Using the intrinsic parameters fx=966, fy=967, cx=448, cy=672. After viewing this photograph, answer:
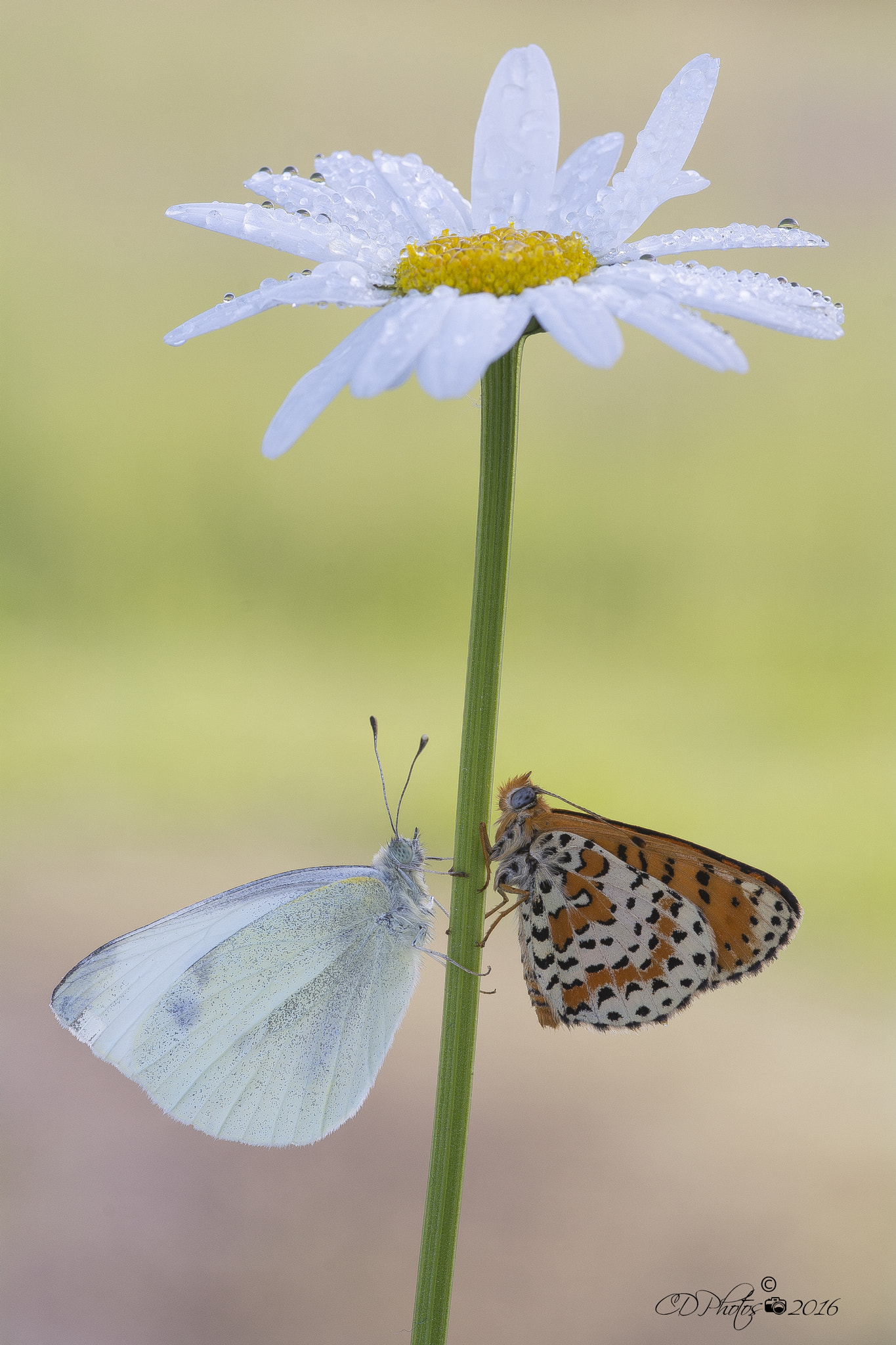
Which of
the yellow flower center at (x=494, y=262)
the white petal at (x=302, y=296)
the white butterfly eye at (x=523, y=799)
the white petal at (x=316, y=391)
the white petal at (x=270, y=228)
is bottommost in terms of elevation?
the white butterfly eye at (x=523, y=799)

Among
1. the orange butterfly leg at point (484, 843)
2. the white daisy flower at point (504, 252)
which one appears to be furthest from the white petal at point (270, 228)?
the orange butterfly leg at point (484, 843)

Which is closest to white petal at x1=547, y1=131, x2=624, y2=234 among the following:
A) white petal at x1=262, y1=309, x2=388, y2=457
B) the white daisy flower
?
the white daisy flower

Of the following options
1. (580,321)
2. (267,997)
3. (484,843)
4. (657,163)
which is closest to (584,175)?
(657,163)

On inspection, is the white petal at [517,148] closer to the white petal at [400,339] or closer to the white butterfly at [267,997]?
the white petal at [400,339]

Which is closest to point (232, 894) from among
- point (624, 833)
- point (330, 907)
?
point (330, 907)

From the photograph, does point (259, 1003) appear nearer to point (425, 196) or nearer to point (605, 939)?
point (605, 939)

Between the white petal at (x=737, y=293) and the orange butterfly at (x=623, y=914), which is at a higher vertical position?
the white petal at (x=737, y=293)

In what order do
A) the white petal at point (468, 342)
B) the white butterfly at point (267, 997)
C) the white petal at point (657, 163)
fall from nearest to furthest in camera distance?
the white petal at point (468, 342) → the white petal at point (657, 163) → the white butterfly at point (267, 997)
